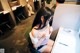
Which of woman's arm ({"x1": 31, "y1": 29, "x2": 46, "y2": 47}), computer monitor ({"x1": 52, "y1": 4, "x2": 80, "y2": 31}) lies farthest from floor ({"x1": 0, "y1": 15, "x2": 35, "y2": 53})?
woman's arm ({"x1": 31, "y1": 29, "x2": 46, "y2": 47})

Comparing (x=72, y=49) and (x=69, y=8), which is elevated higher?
(x=69, y=8)

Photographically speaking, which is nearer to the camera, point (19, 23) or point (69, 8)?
point (69, 8)

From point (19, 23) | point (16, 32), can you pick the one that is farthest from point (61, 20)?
point (19, 23)

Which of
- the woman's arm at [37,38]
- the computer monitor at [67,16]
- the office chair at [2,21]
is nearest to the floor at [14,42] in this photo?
the office chair at [2,21]

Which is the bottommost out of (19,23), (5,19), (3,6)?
(19,23)

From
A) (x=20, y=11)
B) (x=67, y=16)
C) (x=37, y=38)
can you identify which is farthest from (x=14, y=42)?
(x=20, y=11)

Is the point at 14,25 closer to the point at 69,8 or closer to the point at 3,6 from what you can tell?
the point at 3,6

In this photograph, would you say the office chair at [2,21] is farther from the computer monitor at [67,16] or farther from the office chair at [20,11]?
the computer monitor at [67,16]

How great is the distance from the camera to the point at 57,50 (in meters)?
1.29

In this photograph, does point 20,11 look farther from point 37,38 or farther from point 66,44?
point 66,44

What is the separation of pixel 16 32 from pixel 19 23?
1.14m

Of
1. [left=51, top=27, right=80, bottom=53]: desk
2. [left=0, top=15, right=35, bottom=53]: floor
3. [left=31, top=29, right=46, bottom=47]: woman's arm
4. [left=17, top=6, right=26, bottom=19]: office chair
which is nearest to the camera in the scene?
[left=51, top=27, right=80, bottom=53]: desk

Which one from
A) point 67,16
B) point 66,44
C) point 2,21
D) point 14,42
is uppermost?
point 67,16

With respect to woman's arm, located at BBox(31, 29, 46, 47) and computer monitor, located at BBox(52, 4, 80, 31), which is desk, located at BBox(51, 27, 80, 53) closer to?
woman's arm, located at BBox(31, 29, 46, 47)
